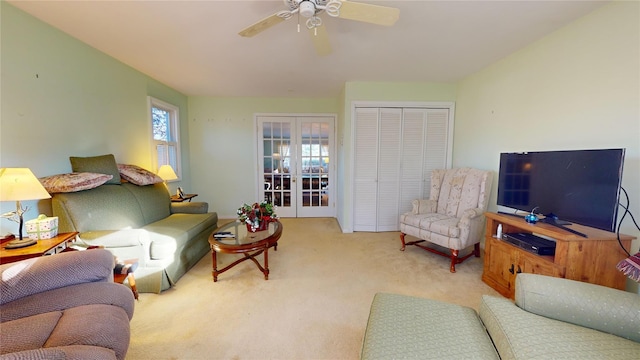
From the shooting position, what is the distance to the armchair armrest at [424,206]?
3207 millimetres

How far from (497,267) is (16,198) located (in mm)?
3654

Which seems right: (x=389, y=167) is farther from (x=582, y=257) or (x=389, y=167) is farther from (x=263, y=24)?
(x=263, y=24)

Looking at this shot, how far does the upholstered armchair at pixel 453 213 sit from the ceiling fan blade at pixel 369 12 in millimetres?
2102

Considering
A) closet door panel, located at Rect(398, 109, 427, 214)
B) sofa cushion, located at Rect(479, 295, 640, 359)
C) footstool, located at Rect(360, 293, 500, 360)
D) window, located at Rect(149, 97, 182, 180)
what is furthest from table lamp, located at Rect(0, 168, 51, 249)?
closet door panel, located at Rect(398, 109, 427, 214)

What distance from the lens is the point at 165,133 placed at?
402 cm

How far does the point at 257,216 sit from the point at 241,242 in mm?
388

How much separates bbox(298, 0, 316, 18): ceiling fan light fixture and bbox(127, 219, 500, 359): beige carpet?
2142 millimetres

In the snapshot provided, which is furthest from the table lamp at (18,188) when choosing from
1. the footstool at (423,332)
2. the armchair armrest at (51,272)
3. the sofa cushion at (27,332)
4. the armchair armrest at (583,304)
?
the armchair armrest at (583,304)

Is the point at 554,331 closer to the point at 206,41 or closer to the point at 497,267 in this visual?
the point at 497,267

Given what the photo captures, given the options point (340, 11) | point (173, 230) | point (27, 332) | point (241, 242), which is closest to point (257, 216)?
point (241, 242)

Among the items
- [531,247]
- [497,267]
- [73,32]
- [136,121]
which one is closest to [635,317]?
[531,247]

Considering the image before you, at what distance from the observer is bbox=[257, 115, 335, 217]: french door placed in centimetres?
466

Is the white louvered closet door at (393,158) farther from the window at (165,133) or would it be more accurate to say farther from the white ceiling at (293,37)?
the window at (165,133)

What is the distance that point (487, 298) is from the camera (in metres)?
1.35
